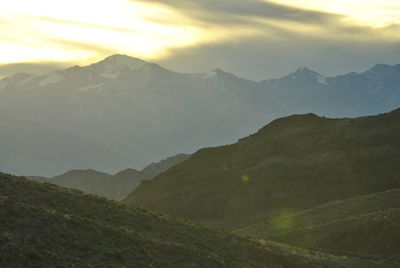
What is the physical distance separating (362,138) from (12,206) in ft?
311

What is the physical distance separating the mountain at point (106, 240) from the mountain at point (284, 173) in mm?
55213

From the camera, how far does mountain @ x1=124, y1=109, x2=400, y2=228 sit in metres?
105

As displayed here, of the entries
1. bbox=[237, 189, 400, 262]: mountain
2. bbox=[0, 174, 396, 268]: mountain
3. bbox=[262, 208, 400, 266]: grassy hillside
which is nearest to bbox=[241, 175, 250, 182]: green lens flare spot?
bbox=[237, 189, 400, 262]: mountain

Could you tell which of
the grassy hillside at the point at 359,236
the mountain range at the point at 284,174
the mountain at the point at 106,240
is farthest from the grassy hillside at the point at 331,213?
the mountain at the point at 106,240

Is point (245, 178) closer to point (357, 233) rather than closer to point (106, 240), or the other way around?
point (357, 233)

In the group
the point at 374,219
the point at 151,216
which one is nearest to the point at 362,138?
the point at 374,219

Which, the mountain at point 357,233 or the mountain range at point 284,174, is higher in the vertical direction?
the mountain range at point 284,174

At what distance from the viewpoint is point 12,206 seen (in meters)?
33.1

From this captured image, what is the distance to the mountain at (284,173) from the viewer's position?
10500cm

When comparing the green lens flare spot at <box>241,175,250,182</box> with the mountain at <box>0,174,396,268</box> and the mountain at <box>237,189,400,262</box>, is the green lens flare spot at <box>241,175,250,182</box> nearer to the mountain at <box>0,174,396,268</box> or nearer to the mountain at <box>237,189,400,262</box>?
the mountain at <box>237,189,400,262</box>

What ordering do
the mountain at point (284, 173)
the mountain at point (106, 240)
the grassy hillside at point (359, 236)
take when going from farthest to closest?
1. the mountain at point (284, 173)
2. the grassy hillside at point (359, 236)
3. the mountain at point (106, 240)

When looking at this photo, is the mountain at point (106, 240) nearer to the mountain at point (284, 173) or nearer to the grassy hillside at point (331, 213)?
the grassy hillside at point (331, 213)

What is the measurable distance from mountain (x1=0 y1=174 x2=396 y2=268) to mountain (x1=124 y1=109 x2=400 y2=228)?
55.2 meters

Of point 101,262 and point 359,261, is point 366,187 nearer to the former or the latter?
point 359,261
